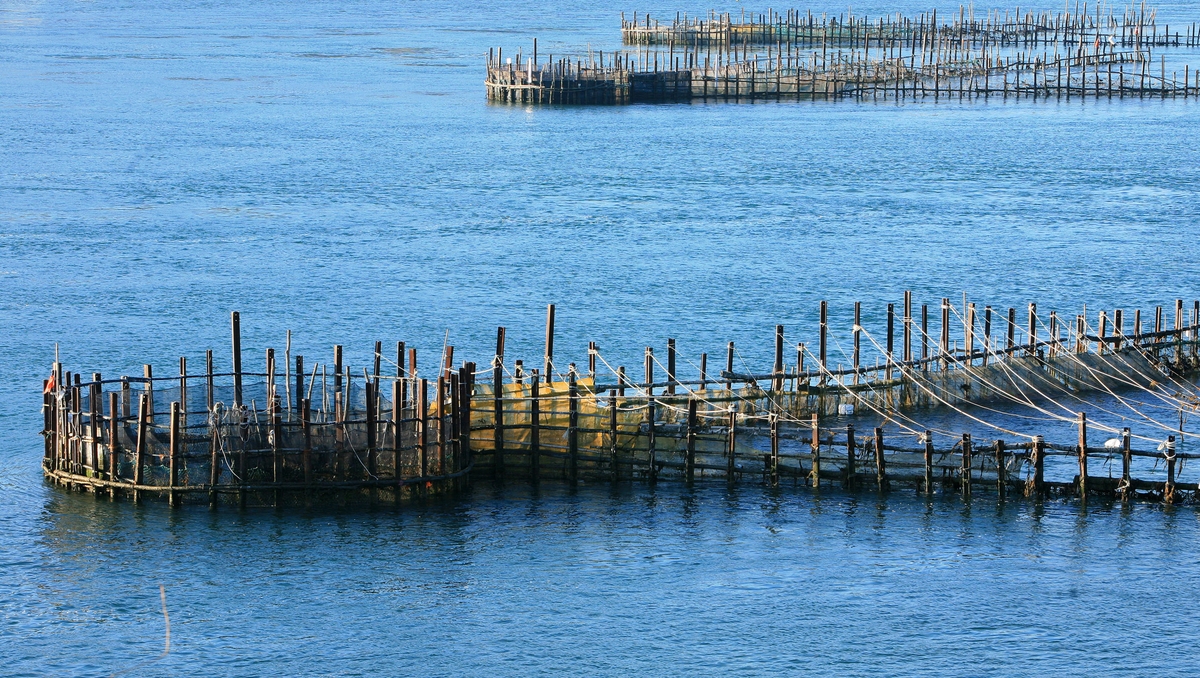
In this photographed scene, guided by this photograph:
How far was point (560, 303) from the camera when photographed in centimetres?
6825

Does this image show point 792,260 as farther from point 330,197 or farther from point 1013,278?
point 330,197

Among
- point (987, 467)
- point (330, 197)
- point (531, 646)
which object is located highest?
point (330, 197)

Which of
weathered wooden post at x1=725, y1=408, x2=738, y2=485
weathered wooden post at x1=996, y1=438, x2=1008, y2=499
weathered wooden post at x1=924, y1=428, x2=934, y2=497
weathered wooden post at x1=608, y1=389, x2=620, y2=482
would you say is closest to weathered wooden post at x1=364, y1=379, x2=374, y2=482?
weathered wooden post at x1=608, y1=389, x2=620, y2=482

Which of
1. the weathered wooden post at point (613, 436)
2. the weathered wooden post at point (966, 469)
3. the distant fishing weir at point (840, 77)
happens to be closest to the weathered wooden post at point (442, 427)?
the weathered wooden post at point (613, 436)

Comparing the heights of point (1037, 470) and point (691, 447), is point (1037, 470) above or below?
below

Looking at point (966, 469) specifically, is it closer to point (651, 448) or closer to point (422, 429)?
point (651, 448)

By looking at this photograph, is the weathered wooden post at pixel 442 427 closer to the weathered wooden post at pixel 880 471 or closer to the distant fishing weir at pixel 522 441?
the distant fishing weir at pixel 522 441

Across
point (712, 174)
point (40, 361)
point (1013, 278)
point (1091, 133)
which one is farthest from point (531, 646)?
point (1091, 133)

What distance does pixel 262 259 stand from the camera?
253 feet

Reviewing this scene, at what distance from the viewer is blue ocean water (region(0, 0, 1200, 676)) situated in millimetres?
35594

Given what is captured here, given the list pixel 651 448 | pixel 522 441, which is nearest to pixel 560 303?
pixel 522 441

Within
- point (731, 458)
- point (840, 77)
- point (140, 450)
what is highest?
point (840, 77)

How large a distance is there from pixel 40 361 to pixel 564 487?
83.5 ft

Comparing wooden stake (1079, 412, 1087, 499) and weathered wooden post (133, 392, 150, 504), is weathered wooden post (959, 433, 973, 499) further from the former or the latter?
weathered wooden post (133, 392, 150, 504)
